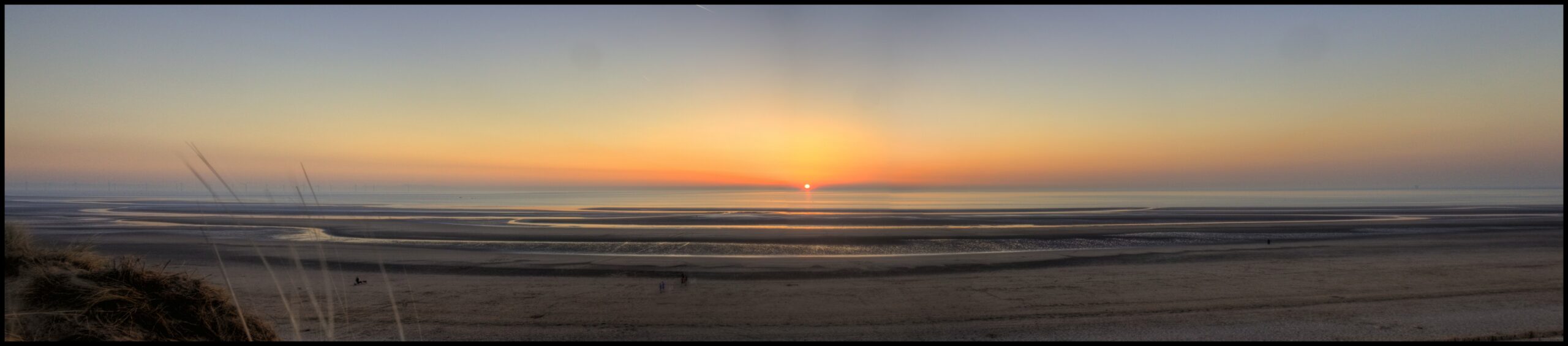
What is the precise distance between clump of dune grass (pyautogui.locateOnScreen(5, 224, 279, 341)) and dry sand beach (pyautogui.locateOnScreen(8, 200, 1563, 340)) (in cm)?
206

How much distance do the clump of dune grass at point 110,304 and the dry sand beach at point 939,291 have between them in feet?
6.75

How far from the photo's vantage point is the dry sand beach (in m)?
11.9

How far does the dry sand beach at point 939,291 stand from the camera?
1192 cm

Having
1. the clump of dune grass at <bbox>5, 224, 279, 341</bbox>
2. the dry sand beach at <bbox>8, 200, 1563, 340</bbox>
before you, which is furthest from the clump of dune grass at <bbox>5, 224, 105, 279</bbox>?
the dry sand beach at <bbox>8, 200, 1563, 340</bbox>

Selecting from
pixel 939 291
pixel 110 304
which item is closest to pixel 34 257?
pixel 110 304

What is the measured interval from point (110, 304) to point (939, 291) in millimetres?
14781

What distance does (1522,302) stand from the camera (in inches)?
546

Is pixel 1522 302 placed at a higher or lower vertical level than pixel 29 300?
lower

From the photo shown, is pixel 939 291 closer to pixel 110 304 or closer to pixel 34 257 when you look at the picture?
pixel 110 304

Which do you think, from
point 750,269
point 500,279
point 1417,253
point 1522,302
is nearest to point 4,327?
point 500,279

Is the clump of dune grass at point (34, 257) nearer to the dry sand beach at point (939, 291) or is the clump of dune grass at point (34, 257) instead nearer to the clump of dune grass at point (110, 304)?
the clump of dune grass at point (110, 304)

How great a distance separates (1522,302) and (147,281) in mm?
24912

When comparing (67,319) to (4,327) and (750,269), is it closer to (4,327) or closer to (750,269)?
(4,327)

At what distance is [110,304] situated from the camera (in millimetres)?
6098
